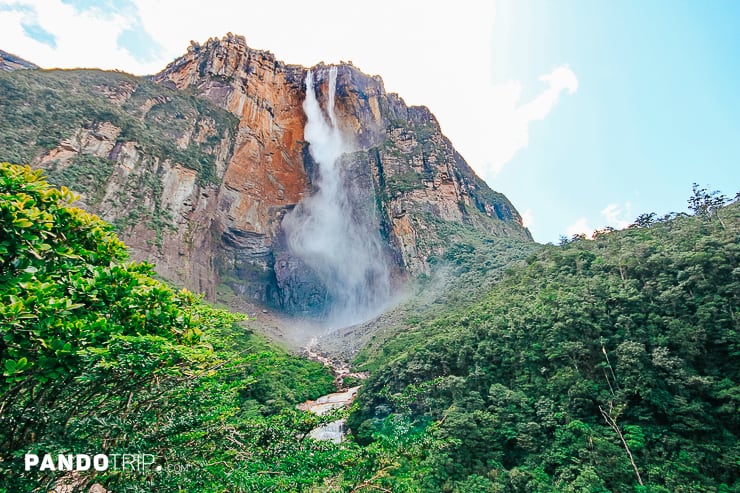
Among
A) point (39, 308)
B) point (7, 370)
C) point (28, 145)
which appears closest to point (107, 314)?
point (39, 308)

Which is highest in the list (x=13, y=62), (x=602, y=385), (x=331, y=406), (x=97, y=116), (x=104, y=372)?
(x=13, y=62)

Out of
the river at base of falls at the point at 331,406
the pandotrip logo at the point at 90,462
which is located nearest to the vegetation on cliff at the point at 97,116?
the river at base of falls at the point at 331,406

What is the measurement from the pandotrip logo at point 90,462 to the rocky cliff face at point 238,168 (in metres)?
27.6

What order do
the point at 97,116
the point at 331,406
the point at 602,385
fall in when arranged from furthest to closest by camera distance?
the point at 97,116
the point at 331,406
the point at 602,385

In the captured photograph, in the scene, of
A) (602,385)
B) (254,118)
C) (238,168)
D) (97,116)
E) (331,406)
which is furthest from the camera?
(254,118)

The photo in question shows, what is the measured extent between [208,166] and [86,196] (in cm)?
1174

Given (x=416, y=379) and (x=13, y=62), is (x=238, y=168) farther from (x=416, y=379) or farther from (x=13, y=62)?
(x=13, y=62)

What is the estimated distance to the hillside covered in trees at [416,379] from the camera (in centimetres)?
281

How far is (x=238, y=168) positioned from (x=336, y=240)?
50.0 ft

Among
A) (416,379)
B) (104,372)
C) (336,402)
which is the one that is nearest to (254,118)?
(336,402)

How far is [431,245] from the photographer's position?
4012cm

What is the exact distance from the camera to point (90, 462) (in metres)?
3.05

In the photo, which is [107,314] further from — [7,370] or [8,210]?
[8,210]

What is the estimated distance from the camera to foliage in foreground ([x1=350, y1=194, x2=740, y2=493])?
9.49 metres
